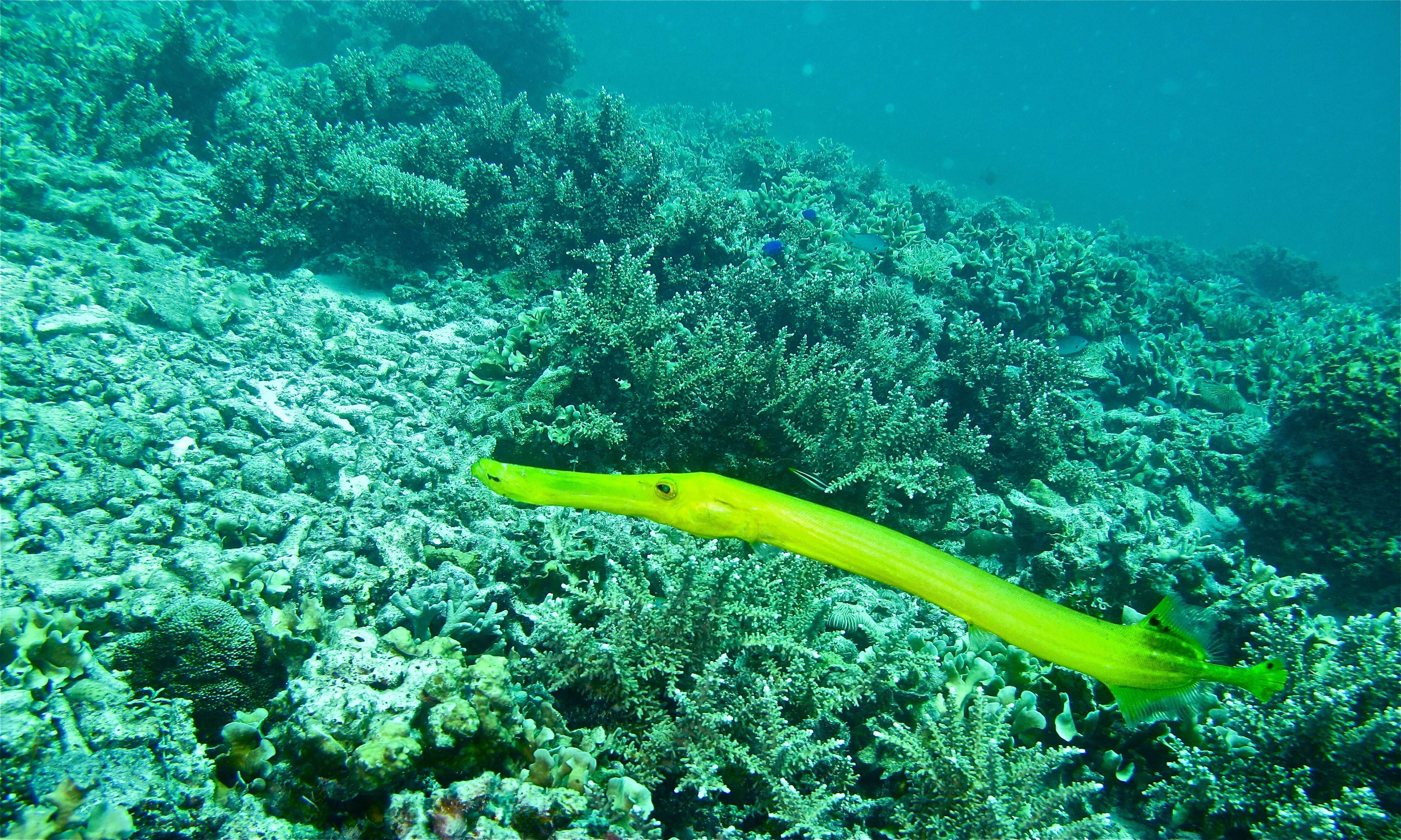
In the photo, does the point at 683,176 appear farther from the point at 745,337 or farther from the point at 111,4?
the point at 111,4

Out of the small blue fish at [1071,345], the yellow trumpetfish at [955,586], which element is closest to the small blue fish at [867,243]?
the small blue fish at [1071,345]

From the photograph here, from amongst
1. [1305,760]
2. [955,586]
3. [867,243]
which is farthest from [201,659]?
[867,243]

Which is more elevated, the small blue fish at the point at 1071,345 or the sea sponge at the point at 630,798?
the small blue fish at the point at 1071,345

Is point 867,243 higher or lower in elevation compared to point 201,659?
higher

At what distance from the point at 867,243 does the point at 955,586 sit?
727 cm

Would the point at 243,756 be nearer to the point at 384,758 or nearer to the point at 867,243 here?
the point at 384,758

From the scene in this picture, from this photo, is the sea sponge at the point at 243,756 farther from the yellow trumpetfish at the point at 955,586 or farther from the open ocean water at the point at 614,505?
the yellow trumpetfish at the point at 955,586

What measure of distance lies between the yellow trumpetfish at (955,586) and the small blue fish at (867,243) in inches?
281

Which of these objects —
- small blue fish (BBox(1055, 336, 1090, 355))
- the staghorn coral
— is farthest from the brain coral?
small blue fish (BBox(1055, 336, 1090, 355))

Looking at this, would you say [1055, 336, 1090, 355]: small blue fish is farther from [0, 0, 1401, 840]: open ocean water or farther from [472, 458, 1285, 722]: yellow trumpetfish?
[472, 458, 1285, 722]: yellow trumpetfish

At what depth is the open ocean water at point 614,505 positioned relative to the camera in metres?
2.22

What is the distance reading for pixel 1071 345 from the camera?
7.68 metres

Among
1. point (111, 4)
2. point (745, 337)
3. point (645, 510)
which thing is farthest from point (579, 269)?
point (111, 4)

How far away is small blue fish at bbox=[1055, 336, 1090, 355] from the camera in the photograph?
7641 millimetres
